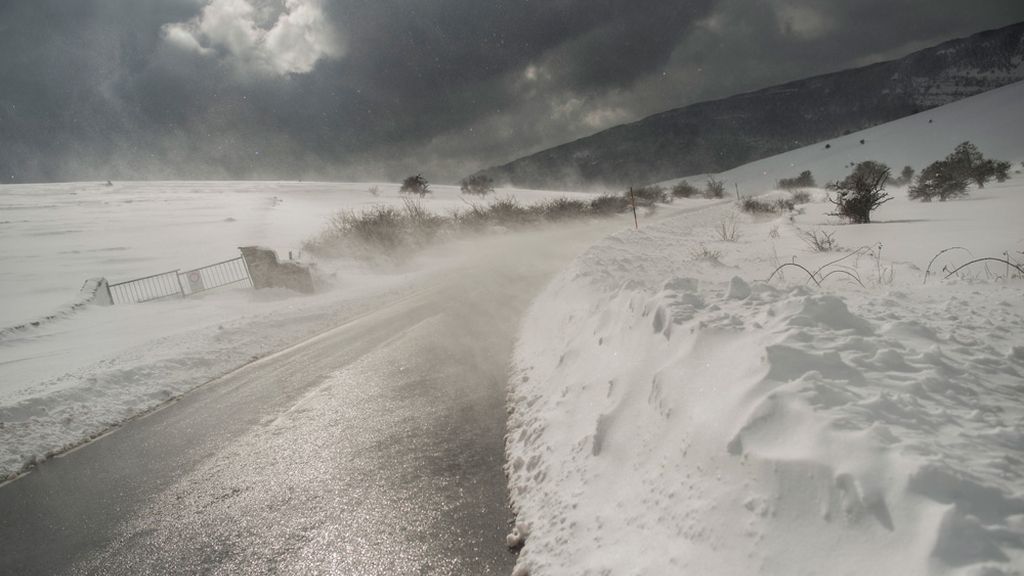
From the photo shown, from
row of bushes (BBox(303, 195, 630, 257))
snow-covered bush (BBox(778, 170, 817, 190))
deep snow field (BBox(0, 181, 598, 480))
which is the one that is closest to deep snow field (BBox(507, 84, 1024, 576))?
deep snow field (BBox(0, 181, 598, 480))

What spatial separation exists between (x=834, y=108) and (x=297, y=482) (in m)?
224

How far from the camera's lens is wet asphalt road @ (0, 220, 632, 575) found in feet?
10.5

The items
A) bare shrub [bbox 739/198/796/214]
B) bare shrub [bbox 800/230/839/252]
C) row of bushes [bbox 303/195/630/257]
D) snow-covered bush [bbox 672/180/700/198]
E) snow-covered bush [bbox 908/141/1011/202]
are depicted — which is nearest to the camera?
bare shrub [bbox 800/230/839/252]

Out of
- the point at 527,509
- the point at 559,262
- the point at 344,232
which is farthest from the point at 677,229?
the point at 527,509

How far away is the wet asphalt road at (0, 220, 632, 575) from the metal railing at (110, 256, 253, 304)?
13549 mm

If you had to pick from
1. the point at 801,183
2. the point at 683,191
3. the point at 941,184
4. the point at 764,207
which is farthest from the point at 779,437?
the point at 801,183

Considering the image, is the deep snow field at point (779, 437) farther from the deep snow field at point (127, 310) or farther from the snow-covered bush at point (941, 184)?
the snow-covered bush at point (941, 184)

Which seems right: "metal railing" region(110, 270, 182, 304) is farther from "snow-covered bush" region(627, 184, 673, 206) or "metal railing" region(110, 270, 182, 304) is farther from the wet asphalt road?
"snow-covered bush" region(627, 184, 673, 206)

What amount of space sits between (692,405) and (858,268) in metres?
6.63

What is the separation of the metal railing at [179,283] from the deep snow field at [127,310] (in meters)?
1.25

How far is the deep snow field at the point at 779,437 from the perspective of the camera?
65.4 inches

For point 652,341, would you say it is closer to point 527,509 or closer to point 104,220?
point 527,509

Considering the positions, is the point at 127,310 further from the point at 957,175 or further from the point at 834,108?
the point at 834,108

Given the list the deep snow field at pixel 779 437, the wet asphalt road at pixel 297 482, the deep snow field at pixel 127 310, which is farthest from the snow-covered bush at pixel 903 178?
the wet asphalt road at pixel 297 482
